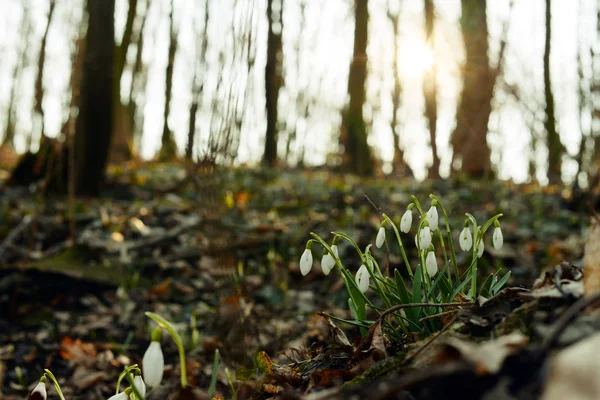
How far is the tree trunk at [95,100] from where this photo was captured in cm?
630

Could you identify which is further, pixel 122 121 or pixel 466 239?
pixel 122 121

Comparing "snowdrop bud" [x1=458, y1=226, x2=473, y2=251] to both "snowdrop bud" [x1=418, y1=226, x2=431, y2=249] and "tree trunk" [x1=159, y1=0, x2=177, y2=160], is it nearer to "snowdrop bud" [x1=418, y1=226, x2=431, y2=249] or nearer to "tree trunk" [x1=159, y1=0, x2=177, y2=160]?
"snowdrop bud" [x1=418, y1=226, x2=431, y2=249]

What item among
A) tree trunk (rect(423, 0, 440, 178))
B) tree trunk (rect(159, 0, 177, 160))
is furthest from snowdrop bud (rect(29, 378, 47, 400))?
tree trunk (rect(159, 0, 177, 160))

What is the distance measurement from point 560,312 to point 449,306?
396 millimetres

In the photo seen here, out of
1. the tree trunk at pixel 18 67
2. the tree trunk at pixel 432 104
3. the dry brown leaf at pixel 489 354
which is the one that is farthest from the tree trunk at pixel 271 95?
the tree trunk at pixel 18 67

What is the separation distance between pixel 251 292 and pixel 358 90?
264 inches

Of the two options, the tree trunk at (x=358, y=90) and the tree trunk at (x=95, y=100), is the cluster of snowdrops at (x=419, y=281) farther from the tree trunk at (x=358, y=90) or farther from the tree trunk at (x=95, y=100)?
the tree trunk at (x=358, y=90)

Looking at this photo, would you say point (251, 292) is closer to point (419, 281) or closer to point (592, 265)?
point (419, 281)

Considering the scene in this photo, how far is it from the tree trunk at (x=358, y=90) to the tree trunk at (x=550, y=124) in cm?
317

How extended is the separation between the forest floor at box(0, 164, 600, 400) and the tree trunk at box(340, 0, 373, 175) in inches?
89.5

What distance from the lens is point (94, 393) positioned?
2.87 metres

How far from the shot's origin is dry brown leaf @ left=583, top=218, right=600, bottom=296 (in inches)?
42.6

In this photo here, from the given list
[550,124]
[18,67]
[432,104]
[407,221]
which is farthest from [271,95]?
[18,67]

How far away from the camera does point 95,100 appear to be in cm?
633
